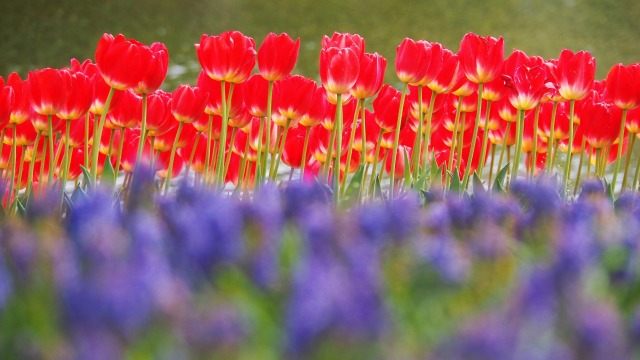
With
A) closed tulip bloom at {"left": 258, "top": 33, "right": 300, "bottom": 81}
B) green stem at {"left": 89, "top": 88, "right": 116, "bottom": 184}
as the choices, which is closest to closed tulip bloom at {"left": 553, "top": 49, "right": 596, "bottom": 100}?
closed tulip bloom at {"left": 258, "top": 33, "right": 300, "bottom": 81}

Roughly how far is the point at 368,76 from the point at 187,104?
258 millimetres

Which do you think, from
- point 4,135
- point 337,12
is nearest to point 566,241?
point 4,135

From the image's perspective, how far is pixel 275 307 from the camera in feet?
1.64

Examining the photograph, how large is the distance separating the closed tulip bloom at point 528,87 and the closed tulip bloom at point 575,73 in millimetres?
29

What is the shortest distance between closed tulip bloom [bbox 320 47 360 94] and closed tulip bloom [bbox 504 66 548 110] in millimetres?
253

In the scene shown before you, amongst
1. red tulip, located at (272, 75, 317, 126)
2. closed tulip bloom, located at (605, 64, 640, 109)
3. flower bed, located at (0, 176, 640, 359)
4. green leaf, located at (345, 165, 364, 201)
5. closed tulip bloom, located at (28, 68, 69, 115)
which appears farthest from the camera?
closed tulip bloom, located at (605, 64, 640, 109)

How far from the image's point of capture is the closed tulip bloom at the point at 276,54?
54.4 inches

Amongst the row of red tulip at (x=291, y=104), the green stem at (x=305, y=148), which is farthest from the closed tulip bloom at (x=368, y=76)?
the green stem at (x=305, y=148)

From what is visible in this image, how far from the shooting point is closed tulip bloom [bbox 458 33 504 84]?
1.46m

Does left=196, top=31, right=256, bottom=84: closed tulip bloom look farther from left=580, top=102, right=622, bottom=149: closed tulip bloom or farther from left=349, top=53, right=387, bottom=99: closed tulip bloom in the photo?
left=580, top=102, right=622, bottom=149: closed tulip bloom

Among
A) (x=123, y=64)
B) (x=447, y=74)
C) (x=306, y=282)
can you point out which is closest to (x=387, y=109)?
(x=447, y=74)

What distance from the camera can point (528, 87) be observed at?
4.78 ft

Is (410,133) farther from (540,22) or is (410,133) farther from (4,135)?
(540,22)

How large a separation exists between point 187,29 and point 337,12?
4.93 ft
